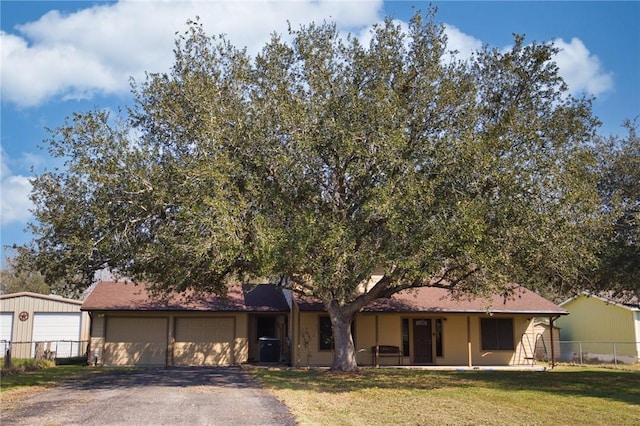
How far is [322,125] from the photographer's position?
16.1 m

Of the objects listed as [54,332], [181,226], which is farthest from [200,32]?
[54,332]

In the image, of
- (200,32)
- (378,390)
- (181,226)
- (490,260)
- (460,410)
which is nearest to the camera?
(460,410)

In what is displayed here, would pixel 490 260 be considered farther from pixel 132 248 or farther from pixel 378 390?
pixel 132 248

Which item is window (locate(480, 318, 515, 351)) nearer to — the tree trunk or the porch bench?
the porch bench

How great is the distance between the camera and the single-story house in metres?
26.5

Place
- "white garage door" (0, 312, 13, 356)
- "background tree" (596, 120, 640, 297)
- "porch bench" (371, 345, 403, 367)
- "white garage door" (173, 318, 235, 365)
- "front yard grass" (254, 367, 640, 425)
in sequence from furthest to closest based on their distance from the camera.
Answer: "white garage door" (0, 312, 13, 356), "white garage door" (173, 318, 235, 365), "porch bench" (371, 345, 403, 367), "background tree" (596, 120, 640, 297), "front yard grass" (254, 367, 640, 425)

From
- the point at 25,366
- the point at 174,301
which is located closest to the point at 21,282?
the point at 174,301

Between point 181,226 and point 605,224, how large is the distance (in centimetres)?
1119

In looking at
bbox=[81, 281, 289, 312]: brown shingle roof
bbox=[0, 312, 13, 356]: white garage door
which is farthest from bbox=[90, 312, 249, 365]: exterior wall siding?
bbox=[0, 312, 13, 356]: white garage door

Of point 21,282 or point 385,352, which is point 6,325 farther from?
point 385,352

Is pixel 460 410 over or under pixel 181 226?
under

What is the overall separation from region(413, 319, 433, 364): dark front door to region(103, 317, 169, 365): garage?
36.4 ft

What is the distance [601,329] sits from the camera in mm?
36750

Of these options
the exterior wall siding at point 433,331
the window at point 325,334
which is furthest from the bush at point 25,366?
the window at point 325,334
